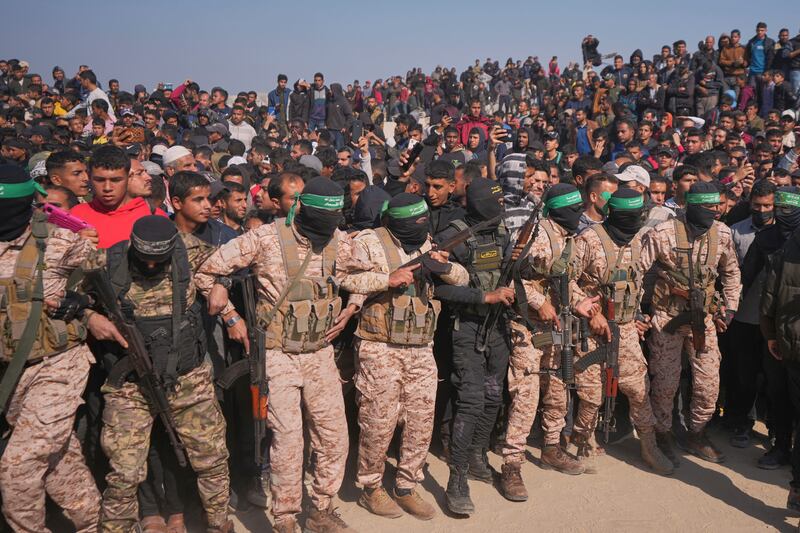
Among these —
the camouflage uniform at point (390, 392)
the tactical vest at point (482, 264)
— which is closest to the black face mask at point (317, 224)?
the camouflage uniform at point (390, 392)

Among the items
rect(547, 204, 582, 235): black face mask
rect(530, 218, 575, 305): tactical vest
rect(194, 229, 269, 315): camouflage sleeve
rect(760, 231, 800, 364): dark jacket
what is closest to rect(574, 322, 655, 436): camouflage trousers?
rect(530, 218, 575, 305): tactical vest

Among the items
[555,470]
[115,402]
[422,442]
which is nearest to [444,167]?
[422,442]

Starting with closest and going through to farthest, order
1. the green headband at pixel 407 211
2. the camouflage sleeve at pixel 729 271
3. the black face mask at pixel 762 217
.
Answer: the green headband at pixel 407 211, the camouflage sleeve at pixel 729 271, the black face mask at pixel 762 217

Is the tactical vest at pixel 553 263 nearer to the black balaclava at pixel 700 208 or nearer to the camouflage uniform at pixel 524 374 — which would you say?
the camouflage uniform at pixel 524 374

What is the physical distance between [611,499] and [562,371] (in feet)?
3.45

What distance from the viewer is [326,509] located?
15.1 ft

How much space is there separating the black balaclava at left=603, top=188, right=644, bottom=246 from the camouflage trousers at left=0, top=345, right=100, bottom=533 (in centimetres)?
398

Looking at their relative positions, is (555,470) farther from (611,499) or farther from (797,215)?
(797,215)

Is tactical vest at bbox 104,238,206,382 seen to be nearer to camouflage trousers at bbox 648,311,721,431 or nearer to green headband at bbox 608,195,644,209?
green headband at bbox 608,195,644,209

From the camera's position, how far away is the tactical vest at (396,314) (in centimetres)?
473

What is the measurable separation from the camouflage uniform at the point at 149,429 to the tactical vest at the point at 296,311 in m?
0.50

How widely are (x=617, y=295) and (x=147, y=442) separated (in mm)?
3661

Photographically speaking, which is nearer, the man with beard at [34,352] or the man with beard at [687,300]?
the man with beard at [34,352]

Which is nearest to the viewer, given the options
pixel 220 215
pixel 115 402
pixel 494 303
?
pixel 115 402
